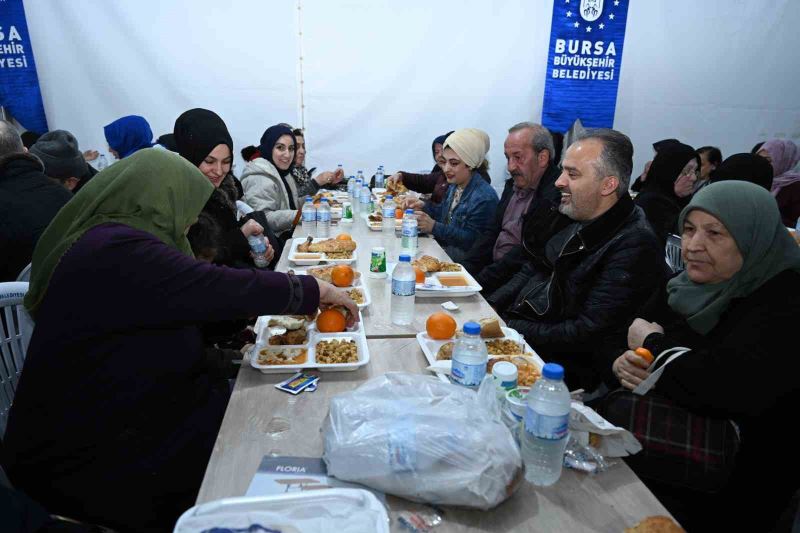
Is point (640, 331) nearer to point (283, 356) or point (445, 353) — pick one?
point (445, 353)

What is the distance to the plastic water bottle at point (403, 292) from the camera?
1870 millimetres

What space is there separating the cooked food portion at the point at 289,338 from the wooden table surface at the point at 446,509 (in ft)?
0.75

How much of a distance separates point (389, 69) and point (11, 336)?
5145mm

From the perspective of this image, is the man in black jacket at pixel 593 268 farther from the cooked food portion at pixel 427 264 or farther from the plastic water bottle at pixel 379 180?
the plastic water bottle at pixel 379 180

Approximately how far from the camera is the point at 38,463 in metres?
1.29

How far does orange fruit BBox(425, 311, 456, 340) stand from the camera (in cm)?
171

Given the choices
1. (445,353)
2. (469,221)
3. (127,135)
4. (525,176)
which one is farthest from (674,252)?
(127,135)

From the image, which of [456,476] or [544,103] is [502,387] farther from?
[544,103]

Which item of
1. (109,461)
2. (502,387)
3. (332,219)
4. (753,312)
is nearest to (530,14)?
(332,219)

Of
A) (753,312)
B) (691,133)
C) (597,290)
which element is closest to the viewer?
(753,312)

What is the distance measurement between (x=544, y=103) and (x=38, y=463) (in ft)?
19.8

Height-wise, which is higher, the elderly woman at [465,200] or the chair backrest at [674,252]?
the elderly woman at [465,200]

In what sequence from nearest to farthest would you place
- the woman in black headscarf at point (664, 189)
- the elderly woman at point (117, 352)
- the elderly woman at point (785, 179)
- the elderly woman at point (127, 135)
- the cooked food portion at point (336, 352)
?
1. the elderly woman at point (117, 352)
2. the cooked food portion at point (336, 352)
3. the woman in black headscarf at point (664, 189)
4. the elderly woman at point (127, 135)
5. the elderly woman at point (785, 179)

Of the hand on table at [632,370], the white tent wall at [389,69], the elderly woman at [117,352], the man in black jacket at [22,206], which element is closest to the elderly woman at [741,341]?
the hand on table at [632,370]
